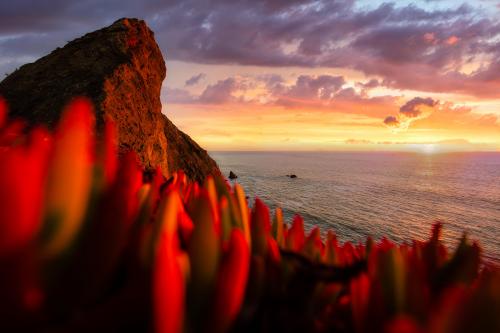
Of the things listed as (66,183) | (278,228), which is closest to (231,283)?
(66,183)

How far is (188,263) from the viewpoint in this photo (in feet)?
2.16

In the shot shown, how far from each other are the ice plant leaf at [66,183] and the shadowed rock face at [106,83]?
16473 mm

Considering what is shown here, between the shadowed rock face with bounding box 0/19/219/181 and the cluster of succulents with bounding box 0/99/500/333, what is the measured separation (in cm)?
1645

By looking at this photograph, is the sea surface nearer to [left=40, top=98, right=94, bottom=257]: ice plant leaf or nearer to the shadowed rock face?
the shadowed rock face

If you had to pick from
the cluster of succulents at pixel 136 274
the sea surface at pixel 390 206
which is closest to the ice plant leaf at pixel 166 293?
the cluster of succulents at pixel 136 274

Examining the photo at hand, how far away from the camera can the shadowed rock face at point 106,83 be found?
63.6ft

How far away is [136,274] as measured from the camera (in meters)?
0.68

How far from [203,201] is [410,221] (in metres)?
76.0

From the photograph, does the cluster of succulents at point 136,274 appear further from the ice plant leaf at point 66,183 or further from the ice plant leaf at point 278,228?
the ice plant leaf at point 278,228

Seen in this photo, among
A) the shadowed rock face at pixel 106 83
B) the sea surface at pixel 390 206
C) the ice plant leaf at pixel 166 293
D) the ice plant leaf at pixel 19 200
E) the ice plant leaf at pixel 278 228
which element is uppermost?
the shadowed rock face at pixel 106 83

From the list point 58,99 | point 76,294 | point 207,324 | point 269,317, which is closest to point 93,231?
point 76,294

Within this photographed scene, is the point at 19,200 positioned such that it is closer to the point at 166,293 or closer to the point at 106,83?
the point at 166,293

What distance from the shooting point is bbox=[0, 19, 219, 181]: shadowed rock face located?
19397mm

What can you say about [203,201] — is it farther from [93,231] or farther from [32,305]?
[32,305]
